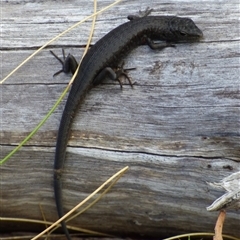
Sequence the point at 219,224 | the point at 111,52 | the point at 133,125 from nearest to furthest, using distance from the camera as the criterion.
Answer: the point at 219,224
the point at 133,125
the point at 111,52

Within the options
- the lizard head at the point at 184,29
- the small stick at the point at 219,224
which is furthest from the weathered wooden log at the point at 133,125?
the small stick at the point at 219,224

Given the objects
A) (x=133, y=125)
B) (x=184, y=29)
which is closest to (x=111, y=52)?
(x=184, y=29)

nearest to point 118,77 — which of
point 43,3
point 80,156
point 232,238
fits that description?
point 80,156

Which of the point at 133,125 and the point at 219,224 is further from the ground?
the point at 133,125

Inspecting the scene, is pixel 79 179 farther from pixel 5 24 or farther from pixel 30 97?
pixel 5 24

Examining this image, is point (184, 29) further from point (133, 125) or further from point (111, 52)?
point (133, 125)

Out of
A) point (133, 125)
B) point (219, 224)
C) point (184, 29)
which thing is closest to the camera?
point (219, 224)

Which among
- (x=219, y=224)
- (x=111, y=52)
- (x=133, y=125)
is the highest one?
(x=111, y=52)

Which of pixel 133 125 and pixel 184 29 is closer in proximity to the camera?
pixel 133 125

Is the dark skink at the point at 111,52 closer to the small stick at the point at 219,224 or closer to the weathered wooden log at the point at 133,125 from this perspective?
the weathered wooden log at the point at 133,125
